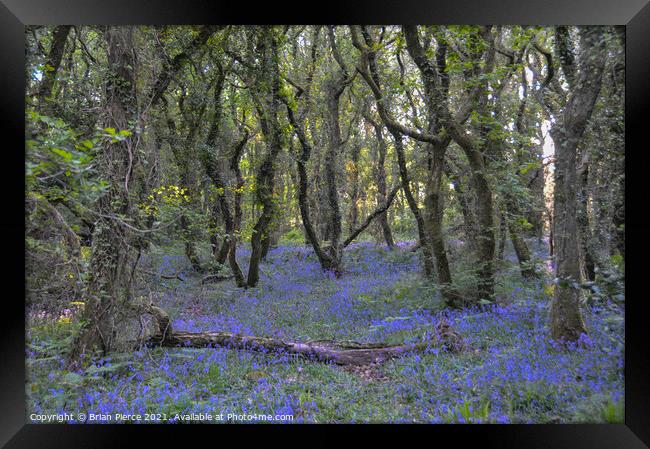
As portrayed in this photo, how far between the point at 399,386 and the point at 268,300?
563cm

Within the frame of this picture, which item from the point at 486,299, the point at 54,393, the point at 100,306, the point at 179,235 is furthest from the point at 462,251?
the point at 54,393

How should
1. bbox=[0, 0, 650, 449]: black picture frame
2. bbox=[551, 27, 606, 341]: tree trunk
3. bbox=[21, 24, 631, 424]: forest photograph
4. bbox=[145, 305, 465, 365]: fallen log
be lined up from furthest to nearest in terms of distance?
bbox=[145, 305, 465, 365]: fallen log
bbox=[551, 27, 606, 341]: tree trunk
bbox=[21, 24, 631, 424]: forest photograph
bbox=[0, 0, 650, 449]: black picture frame

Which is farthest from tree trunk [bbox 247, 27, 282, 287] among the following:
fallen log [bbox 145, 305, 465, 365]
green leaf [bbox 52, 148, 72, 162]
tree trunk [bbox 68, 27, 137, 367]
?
green leaf [bbox 52, 148, 72, 162]

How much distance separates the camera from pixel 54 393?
4.26m

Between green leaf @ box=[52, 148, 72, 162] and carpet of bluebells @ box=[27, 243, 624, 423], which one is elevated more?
green leaf @ box=[52, 148, 72, 162]

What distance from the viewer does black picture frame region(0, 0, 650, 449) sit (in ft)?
13.0

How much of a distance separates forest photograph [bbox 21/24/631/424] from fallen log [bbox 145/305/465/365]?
1.1 inches

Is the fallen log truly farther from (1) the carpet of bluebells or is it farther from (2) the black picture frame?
(2) the black picture frame

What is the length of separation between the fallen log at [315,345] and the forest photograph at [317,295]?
0.10 ft
